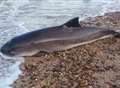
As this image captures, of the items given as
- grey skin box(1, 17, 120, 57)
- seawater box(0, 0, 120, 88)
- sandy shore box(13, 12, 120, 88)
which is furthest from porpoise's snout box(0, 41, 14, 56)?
sandy shore box(13, 12, 120, 88)

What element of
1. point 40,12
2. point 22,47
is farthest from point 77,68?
point 40,12

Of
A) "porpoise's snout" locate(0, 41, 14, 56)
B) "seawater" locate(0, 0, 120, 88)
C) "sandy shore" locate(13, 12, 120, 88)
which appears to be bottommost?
"sandy shore" locate(13, 12, 120, 88)

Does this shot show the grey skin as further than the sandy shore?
Yes

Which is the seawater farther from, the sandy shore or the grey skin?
the sandy shore

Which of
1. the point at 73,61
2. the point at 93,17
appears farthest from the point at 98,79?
the point at 93,17

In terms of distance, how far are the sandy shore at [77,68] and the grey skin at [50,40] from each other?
0.40ft

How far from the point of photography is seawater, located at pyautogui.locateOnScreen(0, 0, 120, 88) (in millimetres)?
9969

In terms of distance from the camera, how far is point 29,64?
740 centimetres

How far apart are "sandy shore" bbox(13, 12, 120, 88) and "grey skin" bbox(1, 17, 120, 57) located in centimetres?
12

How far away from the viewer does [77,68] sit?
7.11 m

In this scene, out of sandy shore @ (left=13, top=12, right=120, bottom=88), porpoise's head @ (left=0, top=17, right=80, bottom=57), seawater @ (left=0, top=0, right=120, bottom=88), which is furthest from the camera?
seawater @ (left=0, top=0, right=120, bottom=88)

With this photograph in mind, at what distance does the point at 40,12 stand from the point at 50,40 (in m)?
3.98

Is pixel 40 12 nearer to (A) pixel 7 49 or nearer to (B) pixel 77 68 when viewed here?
(A) pixel 7 49

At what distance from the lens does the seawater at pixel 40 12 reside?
997 cm
